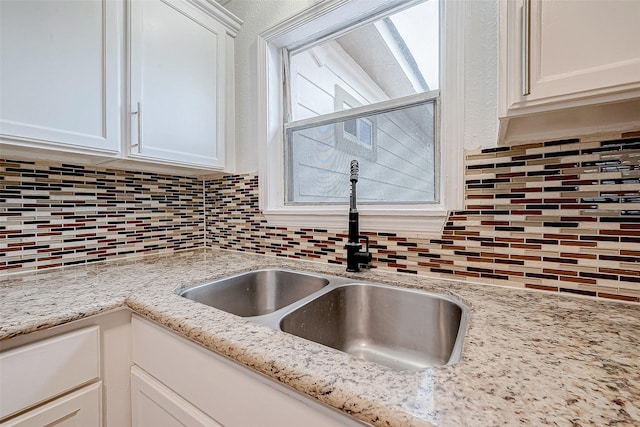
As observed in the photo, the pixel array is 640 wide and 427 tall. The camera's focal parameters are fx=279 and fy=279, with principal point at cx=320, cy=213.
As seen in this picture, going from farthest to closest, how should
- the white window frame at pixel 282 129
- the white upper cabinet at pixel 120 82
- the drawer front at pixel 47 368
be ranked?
the white window frame at pixel 282 129 → the white upper cabinet at pixel 120 82 → the drawer front at pixel 47 368

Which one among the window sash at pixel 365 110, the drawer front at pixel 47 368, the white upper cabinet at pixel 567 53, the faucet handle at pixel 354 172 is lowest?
the drawer front at pixel 47 368

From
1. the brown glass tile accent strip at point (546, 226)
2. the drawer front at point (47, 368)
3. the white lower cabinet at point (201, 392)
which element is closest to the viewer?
the white lower cabinet at point (201, 392)

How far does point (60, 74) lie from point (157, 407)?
107 cm

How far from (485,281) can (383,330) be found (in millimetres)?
377

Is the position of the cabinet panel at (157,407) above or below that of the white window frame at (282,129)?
below

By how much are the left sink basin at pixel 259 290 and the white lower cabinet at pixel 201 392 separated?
0.26 m

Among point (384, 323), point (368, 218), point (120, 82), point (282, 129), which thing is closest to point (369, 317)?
point (384, 323)

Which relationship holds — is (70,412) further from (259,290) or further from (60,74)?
(60,74)

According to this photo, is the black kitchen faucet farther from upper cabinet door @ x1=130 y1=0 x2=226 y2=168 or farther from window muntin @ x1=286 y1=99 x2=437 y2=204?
upper cabinet door @ x1=130 y1=0 x2=226 y2=168

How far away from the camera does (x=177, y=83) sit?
1271 mm

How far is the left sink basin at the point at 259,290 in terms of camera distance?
1.05 meters

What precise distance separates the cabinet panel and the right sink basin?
280 mm

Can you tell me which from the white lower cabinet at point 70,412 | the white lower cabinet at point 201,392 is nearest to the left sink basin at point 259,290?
the white lower cabinet at point 201,392

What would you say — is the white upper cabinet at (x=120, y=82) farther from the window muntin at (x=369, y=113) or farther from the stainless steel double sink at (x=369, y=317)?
the stainless steel double sink at (x=369, y=317)
